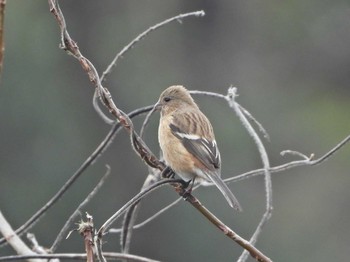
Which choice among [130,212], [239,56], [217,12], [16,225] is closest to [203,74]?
[239,56]

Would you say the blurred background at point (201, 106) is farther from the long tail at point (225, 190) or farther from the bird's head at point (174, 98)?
the long tail at point (225, 190)

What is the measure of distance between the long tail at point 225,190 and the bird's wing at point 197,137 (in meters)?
0.08

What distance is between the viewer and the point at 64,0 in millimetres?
21797

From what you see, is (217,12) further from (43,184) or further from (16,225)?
(16,225)

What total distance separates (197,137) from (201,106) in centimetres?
1330

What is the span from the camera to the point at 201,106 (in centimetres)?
1783

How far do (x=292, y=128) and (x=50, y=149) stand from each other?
4.67 m

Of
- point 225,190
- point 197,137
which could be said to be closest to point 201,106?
point 197,137

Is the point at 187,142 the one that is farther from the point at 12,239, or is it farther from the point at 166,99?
the point at 12,239

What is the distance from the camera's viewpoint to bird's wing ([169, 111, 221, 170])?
4312 millimetres

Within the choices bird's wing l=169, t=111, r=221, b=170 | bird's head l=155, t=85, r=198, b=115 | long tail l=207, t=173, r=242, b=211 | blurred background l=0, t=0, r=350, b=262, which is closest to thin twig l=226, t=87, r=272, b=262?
long tail l=207, t=173, r=242, b=211

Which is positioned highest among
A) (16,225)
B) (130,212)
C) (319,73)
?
(319,73)

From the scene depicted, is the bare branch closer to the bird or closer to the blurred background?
the bird

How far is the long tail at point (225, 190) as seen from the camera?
3639 millimetres
